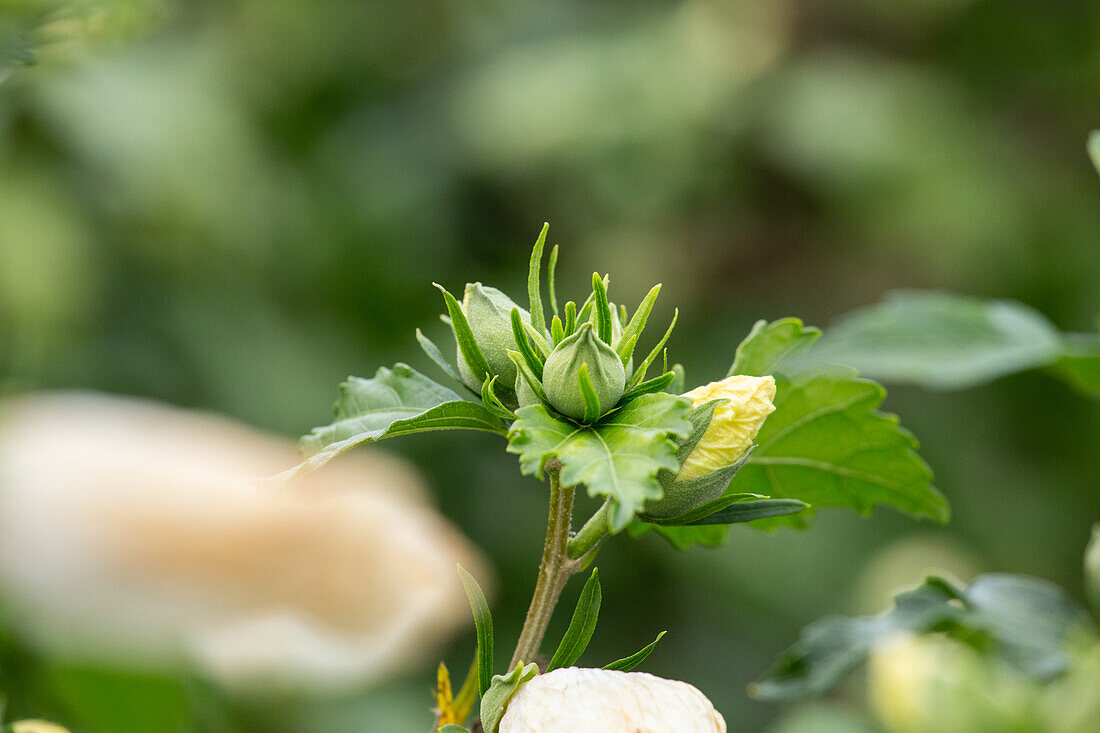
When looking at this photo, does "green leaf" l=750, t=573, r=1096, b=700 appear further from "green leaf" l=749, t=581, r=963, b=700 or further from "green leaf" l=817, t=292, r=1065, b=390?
"green leaf" l=817, t=292, r=1065, b=390

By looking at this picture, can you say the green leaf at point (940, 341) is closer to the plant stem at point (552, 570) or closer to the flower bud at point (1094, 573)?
the flower bud at point (1094, 573)

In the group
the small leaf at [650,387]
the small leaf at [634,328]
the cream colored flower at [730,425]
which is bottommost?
the cream colored flower at [730,425]

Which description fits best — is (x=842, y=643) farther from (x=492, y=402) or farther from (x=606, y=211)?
(x=606, y=211)

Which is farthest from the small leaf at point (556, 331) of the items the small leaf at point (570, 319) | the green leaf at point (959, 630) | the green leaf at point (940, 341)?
the green leaf at point (940, 341)

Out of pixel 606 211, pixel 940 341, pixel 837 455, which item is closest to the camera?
pixel 837 455

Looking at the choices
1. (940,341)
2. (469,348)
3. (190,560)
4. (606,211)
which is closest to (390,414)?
(469,348)

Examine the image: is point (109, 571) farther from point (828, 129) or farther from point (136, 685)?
point (828, 129)

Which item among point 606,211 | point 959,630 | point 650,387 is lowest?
point 959,630

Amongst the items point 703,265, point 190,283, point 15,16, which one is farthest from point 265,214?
point 15,16
